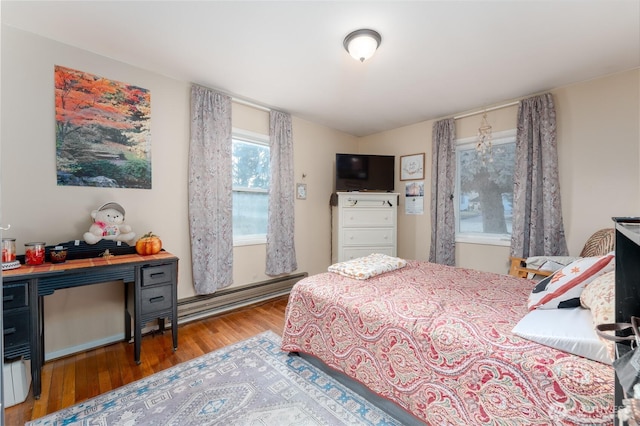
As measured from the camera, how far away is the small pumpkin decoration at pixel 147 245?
7.50 feet

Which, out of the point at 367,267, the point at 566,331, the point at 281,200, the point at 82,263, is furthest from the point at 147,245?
the point at 566,331

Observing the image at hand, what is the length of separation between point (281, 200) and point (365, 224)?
124 centimetres

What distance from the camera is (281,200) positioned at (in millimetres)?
3471

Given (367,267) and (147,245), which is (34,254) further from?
(367,267)

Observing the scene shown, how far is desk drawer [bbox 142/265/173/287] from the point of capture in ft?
6.89

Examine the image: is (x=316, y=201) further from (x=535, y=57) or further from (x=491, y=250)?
(x=535, y=57)

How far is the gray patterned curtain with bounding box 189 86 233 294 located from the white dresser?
1.53 meters

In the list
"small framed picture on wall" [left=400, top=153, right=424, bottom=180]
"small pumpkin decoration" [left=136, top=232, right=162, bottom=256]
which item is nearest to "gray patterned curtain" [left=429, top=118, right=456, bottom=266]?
"small framed picture on wall" [left=400, top=153, right=424, bottom=180]

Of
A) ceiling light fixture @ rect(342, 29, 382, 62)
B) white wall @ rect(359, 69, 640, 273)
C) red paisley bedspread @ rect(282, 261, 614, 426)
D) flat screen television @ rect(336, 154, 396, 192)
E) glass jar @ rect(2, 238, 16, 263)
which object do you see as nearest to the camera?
red paisley bedspread @ rect(282, 261, 614, 426)

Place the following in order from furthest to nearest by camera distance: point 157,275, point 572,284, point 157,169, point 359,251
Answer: point 359,251
point 157,169
point 157,275
point 572,284

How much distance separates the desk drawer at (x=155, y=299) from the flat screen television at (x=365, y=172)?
2534 mm

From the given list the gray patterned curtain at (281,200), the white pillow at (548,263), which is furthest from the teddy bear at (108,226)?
the white pillow at (548,263)

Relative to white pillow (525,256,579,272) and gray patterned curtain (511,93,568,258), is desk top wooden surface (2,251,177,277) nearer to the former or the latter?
white pillow (525,256,579,272)

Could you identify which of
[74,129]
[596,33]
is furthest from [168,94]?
[596,33]
